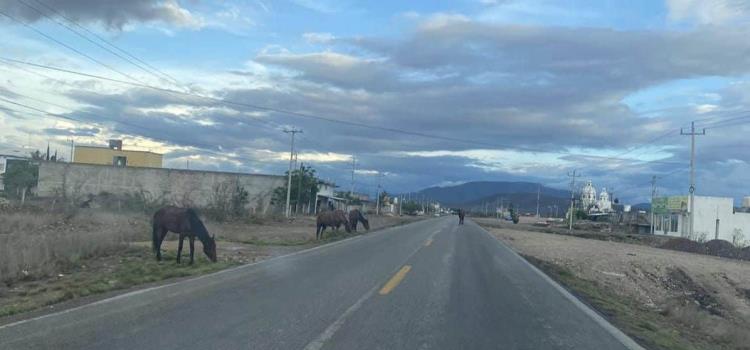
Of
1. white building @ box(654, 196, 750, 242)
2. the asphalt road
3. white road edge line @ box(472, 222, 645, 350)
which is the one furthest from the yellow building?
white road edge line @ box(472, 222, 645, 350)

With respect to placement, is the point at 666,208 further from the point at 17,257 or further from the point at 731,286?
the point at 17,257

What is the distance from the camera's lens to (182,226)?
1825cm

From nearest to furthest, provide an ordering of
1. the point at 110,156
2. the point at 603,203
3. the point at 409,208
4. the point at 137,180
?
1. the point at 137,180
2. the point at 110,156
3. the point at 603,203
4. the point at 409,208

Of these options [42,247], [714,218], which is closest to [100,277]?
[42,247]

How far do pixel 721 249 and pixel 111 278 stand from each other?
45.7 meters

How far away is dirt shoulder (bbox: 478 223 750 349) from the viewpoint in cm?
1143

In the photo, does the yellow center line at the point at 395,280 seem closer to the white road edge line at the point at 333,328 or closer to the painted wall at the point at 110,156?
the white road edge line at the point at 333,328

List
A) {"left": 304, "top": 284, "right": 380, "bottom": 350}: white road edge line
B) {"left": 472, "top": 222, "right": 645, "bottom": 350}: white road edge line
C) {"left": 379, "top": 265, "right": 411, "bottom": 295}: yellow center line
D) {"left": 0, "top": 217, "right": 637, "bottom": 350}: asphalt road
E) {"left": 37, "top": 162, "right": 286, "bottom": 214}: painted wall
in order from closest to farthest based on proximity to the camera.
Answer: {"left": 304, "top": 284, "right": 380, "bottom": 350}: white road edge line, {"left": 0, "top": 217, "right": 637, "bottom": 350}: asphalt road, {"left": 472, "top": 222, "right": 645, "bottom": 350}: white road edge line, {"left": 379, "top": 265, "right": 411, "bottom": 295}: yellow center line, {"left": 37, "top": 162, "right": 286, "bottom": 214}: painted wall

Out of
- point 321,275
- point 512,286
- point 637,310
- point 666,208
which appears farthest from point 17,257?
point 666,208

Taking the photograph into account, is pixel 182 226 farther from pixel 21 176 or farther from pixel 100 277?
pixel 21 176

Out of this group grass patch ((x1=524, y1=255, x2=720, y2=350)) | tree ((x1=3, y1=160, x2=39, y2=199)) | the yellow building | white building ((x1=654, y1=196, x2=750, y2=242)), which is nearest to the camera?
grass patch ((x1=524, y1=255, x2=720, y2=350))

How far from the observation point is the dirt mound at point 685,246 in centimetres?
4875

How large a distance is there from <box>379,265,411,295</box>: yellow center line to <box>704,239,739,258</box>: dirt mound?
37111 mm

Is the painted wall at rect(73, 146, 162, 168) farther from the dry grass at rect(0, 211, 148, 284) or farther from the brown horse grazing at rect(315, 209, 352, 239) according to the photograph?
the dry grass at rect(0, 211, 148, 284)
